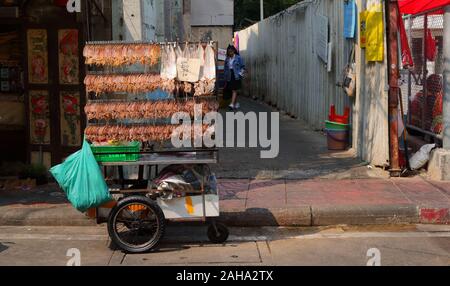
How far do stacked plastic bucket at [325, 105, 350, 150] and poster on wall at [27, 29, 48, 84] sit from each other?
16.5 ft

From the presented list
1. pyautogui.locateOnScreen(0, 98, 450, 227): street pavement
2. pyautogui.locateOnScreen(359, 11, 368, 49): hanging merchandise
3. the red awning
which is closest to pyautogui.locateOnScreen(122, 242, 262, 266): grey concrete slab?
pyautogui.locateOnScreen(0, 98, 450, 227): street pavement

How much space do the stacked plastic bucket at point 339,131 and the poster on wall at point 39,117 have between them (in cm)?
491

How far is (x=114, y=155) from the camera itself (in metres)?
6.68

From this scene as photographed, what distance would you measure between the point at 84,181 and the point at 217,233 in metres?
1.50

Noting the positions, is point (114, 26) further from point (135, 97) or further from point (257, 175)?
point (257, 175)

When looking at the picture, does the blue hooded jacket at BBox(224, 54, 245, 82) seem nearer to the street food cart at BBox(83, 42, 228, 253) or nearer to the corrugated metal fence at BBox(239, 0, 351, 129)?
the corrugated metal fence at BBox(239, 0, 351, 129)

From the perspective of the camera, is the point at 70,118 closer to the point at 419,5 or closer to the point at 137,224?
the point at 137,224

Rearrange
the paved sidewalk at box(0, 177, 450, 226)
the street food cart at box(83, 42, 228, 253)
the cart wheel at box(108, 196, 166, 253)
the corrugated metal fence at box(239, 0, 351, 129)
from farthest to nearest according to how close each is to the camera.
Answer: the corrugated metal fence at box(239, 0, 351, 129), the paved sidewalk at box(0, 177, 450, 226), the street food cart at box(83, 42, 228, 253), the cart wheel at box(108, 196, 166, 253)

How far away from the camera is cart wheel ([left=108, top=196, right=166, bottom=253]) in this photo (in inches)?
257

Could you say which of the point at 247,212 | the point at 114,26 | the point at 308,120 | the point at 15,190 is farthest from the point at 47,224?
the point at 308,120

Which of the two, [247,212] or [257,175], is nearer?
[247,212]

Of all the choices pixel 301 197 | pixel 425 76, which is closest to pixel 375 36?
pixel 425 76

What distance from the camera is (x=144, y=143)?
698 centimetres
